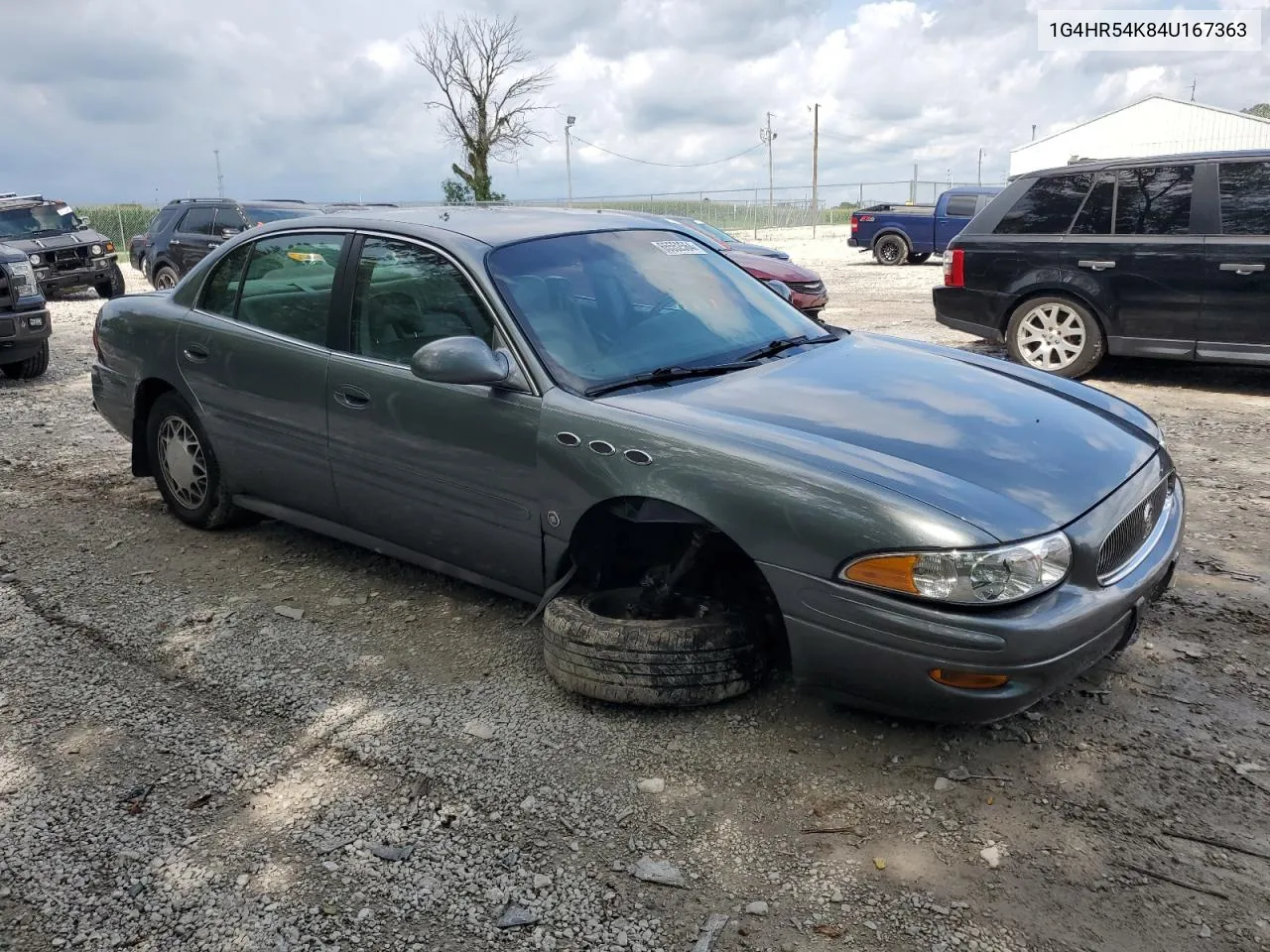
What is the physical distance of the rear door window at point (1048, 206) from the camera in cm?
846

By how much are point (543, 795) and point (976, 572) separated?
1.38 meters

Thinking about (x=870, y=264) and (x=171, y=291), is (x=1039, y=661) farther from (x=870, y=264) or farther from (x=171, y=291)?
(x=870, y=264)

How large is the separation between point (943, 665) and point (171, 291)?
4265mm

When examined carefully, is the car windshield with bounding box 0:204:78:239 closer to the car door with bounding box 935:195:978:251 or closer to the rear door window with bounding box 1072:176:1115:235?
the rear door window with bounding box 1072:176:1115:235

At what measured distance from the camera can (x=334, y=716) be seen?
3514 millimetres

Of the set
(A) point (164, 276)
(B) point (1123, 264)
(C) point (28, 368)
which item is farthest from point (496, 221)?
(A) point (164, 276)

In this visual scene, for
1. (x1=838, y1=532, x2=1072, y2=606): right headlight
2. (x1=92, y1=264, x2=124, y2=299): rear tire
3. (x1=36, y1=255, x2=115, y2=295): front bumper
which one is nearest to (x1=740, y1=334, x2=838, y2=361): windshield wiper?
(x1=838, y1=532, x2=1072, y2=606): right headlight

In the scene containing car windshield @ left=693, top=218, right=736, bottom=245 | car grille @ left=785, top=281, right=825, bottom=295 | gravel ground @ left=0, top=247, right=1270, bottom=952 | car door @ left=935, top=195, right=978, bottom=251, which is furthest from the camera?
car door @ left=935, top=195, right=978, bottom=251

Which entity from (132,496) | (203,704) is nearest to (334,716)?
(203,704)

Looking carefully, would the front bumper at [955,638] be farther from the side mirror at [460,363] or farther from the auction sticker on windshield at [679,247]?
the auction sticker on windshield at [679,247]

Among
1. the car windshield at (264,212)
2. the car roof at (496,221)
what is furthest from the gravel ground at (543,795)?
the car windshield at (264,212)

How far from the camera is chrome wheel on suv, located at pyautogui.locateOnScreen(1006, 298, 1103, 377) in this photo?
27.7ft

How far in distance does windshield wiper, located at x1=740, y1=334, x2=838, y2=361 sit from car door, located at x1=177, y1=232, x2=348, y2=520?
1.75 metres

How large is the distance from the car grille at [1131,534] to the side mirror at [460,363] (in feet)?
6.52
